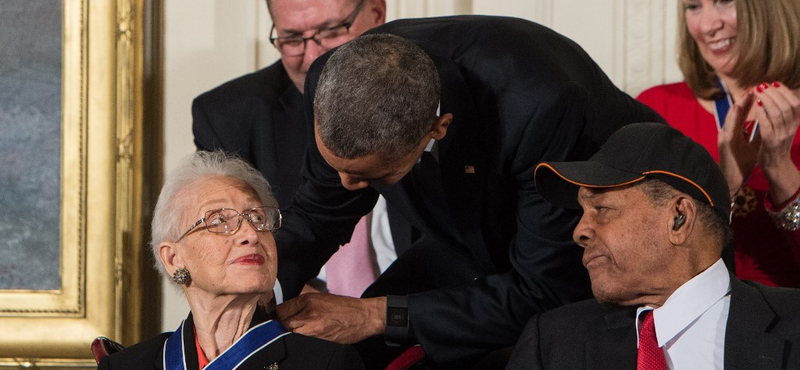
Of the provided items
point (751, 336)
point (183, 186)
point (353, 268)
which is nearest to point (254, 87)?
point (353, 268)

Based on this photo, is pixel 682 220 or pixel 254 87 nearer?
pixel 682 220

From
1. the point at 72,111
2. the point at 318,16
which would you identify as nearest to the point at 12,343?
the point at 72,111

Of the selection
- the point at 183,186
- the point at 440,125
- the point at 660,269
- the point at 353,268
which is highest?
the point at 440,125

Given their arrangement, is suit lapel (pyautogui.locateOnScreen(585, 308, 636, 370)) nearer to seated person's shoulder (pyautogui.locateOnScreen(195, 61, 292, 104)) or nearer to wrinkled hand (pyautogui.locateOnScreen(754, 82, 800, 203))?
wrinkled hand (pyautogui.locateOnScreen(754, 82, 800, 203))

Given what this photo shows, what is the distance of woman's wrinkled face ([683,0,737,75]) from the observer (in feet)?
10.5

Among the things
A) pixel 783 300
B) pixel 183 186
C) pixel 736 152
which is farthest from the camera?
pixel 736 152

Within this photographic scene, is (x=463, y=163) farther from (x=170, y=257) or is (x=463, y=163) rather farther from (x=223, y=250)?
(x=170, y=257)

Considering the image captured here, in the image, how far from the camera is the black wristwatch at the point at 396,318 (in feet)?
8.37

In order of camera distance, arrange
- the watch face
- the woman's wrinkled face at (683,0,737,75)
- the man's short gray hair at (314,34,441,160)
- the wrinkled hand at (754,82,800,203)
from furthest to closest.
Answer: the woman's wrinkled face at (683,0,737,75) < the wrinkled hand at (754,82,800,203) < the watch face < the man's short gray hair at (314,34,441,160)

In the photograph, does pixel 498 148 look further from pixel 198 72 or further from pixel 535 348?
pixel 198 72

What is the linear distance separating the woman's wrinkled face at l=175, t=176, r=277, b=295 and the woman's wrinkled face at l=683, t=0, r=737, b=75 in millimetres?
1544

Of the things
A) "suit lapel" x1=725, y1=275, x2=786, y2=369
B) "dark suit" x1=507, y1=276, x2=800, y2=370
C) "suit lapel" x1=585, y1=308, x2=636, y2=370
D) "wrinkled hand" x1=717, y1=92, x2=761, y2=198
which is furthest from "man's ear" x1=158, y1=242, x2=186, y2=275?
"wrinkled hand" x1=717, y1=92, x2=761, y2=198

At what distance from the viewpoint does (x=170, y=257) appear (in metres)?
2.42

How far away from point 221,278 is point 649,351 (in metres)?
0.89
